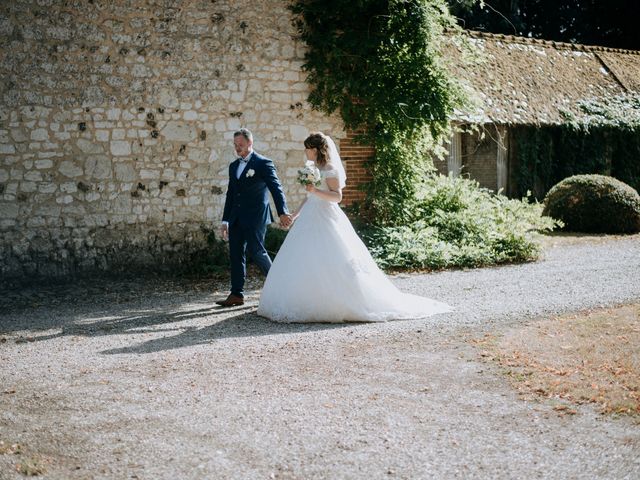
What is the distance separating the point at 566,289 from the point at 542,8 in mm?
23526

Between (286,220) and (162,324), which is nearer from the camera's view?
(162,324)

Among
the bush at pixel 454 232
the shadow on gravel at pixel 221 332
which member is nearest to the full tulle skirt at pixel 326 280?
the shadow on gravel at pixel 221 332

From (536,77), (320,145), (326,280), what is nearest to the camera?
(326,280)

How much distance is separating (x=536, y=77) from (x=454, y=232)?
9.04 metres

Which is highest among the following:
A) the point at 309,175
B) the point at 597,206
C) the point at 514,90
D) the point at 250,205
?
the point at 514,90

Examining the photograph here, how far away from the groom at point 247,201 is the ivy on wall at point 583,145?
41.2 ft

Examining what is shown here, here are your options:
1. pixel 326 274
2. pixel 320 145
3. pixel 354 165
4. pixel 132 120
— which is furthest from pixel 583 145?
pixel 326 274

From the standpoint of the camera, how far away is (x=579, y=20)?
2933 cm

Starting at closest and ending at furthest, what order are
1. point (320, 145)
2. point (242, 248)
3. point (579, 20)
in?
1. point (320, 145)
2. point (242, 248)
3. point (579, 20)

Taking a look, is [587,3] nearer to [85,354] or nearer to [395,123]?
[395,123]

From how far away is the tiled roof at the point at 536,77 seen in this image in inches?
701

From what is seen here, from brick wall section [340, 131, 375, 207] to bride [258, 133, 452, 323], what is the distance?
452 cm

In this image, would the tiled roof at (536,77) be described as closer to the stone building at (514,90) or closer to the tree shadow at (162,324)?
the stone building at (514,90)

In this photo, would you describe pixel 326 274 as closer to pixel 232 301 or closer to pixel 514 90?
pixel 232 301
